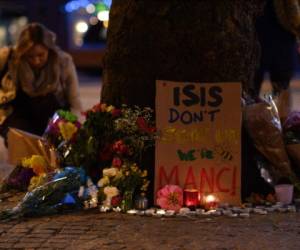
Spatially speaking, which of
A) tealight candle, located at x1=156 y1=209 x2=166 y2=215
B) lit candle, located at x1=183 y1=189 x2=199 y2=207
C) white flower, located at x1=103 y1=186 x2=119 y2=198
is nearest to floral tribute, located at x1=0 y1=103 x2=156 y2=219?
white flower, located at x1=103 y1=186 x2=119 y2=198

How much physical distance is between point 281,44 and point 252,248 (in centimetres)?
376

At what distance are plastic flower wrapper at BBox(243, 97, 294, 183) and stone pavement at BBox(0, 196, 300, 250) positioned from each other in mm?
459

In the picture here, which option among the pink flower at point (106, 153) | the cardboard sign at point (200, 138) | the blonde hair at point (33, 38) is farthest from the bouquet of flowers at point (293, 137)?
the blonde hair at point (33, 38)

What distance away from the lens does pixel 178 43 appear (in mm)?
6035

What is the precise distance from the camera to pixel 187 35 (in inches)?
237

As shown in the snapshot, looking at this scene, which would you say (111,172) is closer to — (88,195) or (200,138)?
(88,195)

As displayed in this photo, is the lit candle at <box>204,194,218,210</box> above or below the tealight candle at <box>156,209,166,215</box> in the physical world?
above

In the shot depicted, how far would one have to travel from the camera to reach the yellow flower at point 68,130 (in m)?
6.46

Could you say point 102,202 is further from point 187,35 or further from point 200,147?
point 187,35

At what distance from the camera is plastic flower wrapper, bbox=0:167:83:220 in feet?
19.2

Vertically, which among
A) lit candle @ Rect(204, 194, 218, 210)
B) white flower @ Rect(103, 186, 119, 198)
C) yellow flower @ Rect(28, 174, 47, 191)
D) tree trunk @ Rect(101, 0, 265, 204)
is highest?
tree trunk @ Rect(101, 0, 265, 204)

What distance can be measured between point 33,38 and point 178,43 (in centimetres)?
212

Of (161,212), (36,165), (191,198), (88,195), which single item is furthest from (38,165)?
(191,198)

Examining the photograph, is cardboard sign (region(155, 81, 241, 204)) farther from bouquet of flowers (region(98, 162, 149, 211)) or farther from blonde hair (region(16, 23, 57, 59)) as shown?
blonde hair (region(16, 23, 57, 59))
